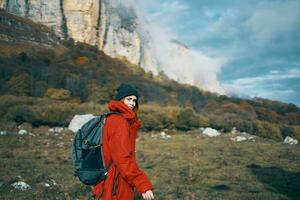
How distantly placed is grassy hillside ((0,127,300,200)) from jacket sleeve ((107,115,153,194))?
177 inches

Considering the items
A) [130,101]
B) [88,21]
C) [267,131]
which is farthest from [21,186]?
[88,21]

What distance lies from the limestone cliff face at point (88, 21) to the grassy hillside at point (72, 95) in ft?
37.6

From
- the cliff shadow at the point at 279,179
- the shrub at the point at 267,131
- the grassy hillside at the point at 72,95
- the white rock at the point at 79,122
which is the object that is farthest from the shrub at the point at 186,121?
the cliff shadow at the point at 279,179

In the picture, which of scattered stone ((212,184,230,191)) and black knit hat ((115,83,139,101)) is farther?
scattered stone ((212,184,230,191))

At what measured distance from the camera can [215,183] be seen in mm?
10922

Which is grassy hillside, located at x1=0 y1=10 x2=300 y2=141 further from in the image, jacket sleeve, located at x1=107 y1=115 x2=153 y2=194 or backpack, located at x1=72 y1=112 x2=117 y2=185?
jacket sleeve, located at x1=107 y1=115 x2=153 y2=194

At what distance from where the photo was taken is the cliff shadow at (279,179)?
9.99 metres

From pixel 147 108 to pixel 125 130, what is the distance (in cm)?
3365

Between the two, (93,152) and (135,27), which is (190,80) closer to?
(135,27)

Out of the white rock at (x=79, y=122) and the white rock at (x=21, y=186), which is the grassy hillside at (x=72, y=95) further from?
the white rock at (x=21, y=186)

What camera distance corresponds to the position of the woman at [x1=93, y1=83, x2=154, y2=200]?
13.0ft

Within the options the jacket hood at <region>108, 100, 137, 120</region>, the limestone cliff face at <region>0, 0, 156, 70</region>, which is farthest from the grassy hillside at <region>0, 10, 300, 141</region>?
the jacket hood at <region>108, 100, 137, 120</region>

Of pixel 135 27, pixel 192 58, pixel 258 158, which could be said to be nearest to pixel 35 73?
pixel 258 158

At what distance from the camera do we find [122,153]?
13.1 ft
